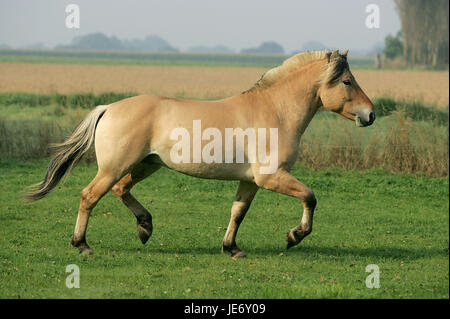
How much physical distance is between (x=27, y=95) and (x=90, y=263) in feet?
57.7

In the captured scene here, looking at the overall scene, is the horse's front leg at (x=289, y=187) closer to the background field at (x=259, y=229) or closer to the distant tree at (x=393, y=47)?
the background field at (x=259, y=229)

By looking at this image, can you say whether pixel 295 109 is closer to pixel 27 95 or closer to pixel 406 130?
pixel 406 130

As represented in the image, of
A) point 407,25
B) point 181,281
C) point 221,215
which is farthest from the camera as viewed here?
point 407,25

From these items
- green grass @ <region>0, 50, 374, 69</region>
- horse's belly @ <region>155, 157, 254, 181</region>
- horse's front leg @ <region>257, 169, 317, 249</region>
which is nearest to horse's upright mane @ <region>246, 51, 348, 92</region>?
horse's belly @ <region>155, 157, 254, 181</region>

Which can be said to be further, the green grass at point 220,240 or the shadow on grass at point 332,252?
the shadow on grass at point 332,252

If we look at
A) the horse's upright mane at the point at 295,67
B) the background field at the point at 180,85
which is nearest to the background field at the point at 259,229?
the horse's upright mane at the point at 295,67

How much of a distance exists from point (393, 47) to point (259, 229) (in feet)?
229

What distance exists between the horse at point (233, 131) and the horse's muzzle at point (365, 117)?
0.01m

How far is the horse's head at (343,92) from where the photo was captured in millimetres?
6934

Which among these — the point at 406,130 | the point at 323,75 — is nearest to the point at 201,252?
the point at 323,75

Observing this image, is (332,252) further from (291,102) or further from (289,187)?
(291,102)

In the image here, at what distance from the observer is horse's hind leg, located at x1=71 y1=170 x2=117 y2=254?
6.80m

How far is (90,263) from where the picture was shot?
6633mm

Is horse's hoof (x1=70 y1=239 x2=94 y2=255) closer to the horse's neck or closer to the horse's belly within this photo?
the horse's belly
